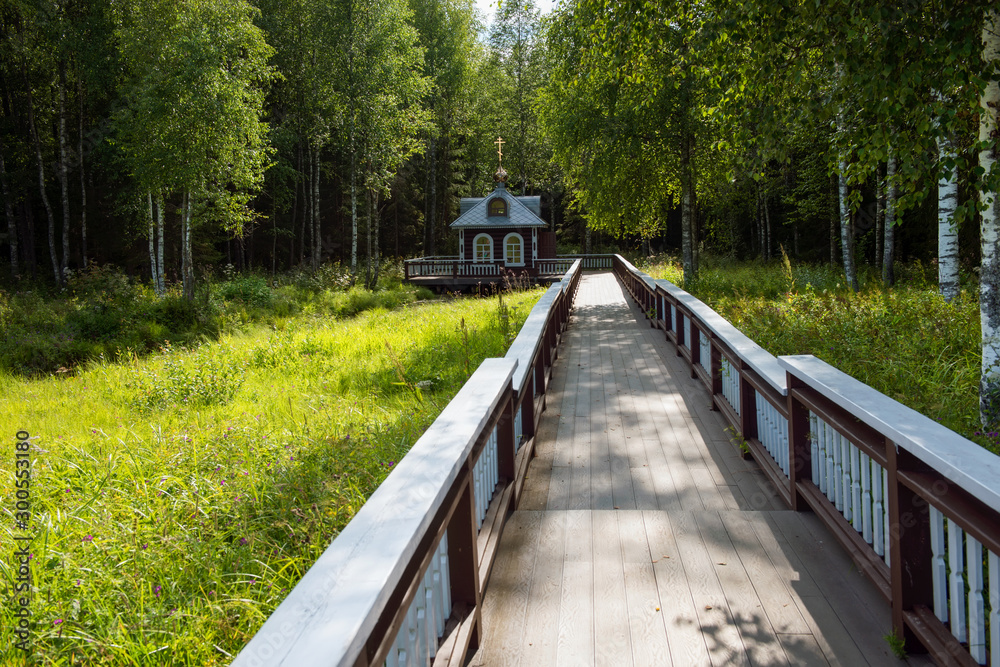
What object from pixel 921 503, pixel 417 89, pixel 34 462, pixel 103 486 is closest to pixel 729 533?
pixel 921 503

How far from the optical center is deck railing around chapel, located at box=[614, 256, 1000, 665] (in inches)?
78.2

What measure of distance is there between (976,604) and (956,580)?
106 mm

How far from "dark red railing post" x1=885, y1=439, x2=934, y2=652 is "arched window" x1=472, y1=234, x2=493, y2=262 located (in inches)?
1055

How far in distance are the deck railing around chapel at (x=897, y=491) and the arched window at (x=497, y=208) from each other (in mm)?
24440

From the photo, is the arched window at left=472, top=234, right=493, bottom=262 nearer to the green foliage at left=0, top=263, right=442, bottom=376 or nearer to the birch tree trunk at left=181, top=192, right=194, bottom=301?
the green foliage at left=0, top=263, right=442, bottom=376

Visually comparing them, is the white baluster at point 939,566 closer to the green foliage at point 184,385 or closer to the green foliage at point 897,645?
the green foliage at point 897,645

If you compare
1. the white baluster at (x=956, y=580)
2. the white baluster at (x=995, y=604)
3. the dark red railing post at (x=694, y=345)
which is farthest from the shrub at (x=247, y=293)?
the white baluster at (x=995, y=604)

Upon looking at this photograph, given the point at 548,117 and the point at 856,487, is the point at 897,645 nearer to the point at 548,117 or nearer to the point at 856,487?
the point at 856,487

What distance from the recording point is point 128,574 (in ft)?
9.58

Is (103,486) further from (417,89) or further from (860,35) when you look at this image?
(417,89)

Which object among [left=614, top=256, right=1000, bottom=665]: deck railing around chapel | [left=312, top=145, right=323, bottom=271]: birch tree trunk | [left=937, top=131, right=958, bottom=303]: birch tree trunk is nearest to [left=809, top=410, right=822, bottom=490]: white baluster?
[left=614, top=256, right=1000, bottom=665]: deck railing around chapel

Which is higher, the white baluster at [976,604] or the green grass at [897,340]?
the green grass at [897,340]

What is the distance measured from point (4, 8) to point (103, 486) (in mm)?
23254

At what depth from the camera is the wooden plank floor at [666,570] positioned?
2568 millimetres
